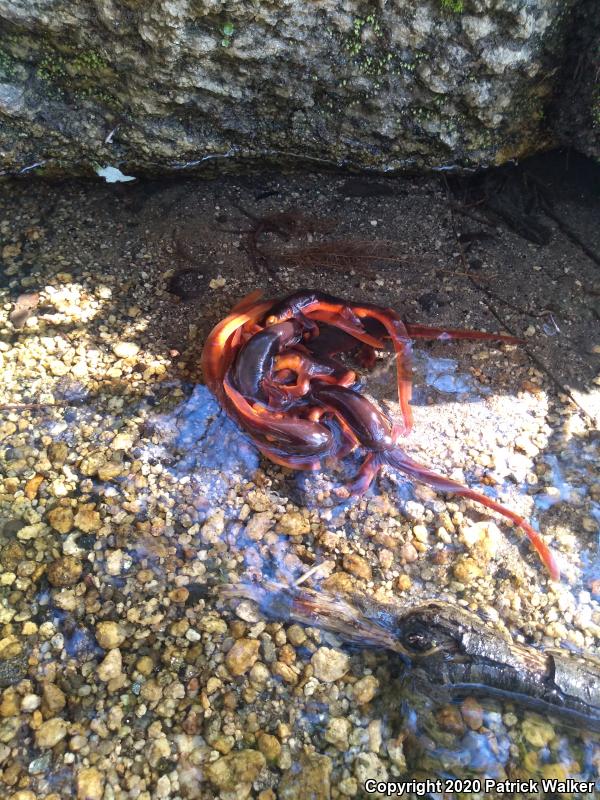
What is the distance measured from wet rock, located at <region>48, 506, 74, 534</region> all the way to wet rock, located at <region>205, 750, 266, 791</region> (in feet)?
4.27

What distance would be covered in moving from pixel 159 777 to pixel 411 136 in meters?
3.72

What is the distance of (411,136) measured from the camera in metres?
3.73

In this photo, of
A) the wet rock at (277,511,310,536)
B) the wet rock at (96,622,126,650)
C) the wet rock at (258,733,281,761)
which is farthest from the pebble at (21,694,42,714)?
the wet rock at (277,511,310,536)

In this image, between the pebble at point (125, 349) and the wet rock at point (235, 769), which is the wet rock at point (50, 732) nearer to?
the wet rock at point (235, 769)

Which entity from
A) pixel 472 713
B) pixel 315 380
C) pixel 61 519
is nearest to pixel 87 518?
pixel 61 519

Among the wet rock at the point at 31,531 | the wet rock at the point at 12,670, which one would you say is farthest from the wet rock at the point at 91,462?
the wet rock at the point at 12,670

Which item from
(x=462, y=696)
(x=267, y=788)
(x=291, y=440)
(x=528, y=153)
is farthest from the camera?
(x=528, y=153)

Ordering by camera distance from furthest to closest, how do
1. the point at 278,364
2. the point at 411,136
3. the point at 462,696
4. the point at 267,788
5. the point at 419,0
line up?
the point at 411,136 → the point at 278,364 → the point at 419,0 → the point at 462,696 → the point at 267,788

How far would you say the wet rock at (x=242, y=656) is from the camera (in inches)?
102

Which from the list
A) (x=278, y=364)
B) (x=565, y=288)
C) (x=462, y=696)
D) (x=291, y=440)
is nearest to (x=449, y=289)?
(x=565, y=288)

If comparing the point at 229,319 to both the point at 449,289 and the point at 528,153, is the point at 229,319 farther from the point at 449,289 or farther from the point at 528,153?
the point at 528,153

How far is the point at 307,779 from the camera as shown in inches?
92.7

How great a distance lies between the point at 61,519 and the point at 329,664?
1.50 meters
